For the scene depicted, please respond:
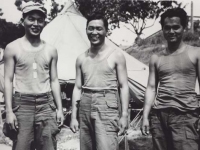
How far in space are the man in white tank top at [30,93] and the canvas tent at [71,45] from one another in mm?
4563

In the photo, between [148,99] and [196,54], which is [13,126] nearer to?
[148,99]

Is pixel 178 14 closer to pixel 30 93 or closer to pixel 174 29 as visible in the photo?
pixel 174 29

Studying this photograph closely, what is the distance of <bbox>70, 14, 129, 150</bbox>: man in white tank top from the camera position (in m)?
3.08

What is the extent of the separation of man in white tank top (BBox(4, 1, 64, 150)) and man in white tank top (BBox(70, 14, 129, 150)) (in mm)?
320

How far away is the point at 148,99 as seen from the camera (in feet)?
10.4

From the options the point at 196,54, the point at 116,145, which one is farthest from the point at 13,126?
the point at 196,54

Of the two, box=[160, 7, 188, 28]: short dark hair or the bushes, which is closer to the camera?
box=[160, 7, 188, 28]: short dark hair

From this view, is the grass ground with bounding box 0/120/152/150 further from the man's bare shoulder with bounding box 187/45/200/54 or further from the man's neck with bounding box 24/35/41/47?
the man's bare shoulder with bounding box 187/45/200/54

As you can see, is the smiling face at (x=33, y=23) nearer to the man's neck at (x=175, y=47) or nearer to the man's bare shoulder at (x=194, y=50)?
the man's neck at (x=175, y=47)

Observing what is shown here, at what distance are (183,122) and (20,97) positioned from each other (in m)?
1.60

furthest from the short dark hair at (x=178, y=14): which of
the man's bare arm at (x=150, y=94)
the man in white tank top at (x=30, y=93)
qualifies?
the man in white tank top at (x=30, y=93)

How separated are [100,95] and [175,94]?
2.41 ft

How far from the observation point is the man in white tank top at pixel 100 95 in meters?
3.08

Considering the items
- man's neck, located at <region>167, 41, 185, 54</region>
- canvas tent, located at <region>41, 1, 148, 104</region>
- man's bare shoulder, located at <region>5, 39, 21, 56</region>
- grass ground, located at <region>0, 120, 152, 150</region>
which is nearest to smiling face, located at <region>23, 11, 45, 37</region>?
man's bare shoulder, located at <region>5, 39, 21, 56</region>
